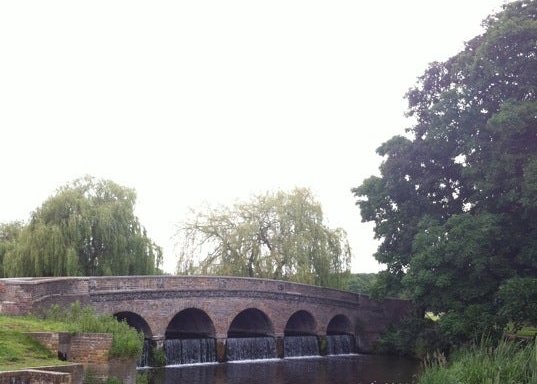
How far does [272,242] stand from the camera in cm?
2711

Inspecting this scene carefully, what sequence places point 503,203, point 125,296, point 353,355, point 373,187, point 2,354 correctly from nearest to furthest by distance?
point 2,354 < point 503,203 < point 125,296 < point 373,187 < point 353,355

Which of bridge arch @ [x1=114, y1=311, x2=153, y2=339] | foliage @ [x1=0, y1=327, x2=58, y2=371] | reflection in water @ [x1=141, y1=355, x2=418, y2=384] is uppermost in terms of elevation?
bridge arch @ [x1=114, y1=311, x2=153, y2=339]

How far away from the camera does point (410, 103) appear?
20484 mm

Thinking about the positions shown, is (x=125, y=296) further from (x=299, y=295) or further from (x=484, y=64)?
(x=484, y=64)

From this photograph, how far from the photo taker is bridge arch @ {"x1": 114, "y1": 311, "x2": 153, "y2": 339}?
771 inches

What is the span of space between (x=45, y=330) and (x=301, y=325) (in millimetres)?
16876

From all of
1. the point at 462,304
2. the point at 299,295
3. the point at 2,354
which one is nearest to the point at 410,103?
the point at 462,304

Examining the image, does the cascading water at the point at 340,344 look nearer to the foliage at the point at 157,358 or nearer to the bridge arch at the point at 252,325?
the bridge arch at the point at 252,325

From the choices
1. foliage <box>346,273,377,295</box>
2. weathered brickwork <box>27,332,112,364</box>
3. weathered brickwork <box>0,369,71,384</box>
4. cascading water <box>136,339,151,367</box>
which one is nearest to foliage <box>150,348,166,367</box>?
cascading water <box>136,339,151,367</box>

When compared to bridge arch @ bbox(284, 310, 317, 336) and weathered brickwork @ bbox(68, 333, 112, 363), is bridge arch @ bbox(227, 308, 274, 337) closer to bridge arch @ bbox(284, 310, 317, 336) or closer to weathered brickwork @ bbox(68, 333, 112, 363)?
bridge arch @ bbox(284, 310, 317, 336)

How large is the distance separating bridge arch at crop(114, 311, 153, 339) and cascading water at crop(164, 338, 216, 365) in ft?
2.32

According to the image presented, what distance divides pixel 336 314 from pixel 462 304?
10.2m

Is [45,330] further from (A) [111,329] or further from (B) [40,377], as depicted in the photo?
(B) [40,377]

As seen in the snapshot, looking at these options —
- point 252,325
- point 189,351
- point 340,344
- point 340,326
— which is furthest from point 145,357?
point 340,326
